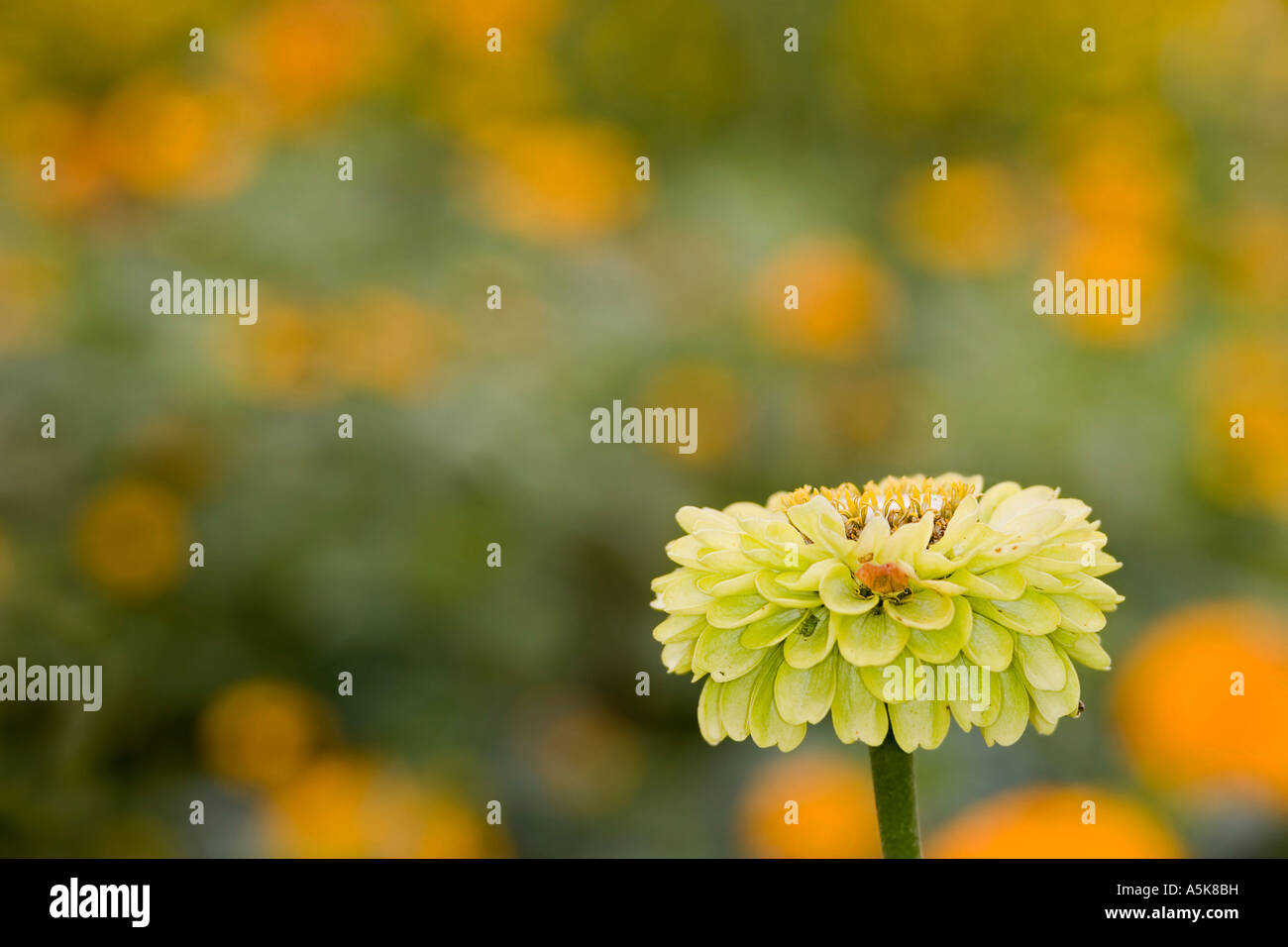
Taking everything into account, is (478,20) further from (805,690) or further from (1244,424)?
(805,690)

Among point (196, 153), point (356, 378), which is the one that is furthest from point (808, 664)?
point (196, 153)

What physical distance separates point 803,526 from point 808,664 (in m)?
0.09

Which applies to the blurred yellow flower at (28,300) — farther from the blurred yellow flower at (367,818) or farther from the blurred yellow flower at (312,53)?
the blurred yellow flower at (367,818)

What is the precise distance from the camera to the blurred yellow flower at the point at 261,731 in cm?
183

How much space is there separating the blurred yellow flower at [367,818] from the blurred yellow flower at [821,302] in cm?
105

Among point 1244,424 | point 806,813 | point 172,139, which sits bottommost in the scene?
point 806,813

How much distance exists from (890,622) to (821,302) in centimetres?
173

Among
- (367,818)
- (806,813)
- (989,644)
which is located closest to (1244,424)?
(806,813)

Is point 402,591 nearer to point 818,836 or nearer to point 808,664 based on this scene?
point 818,836

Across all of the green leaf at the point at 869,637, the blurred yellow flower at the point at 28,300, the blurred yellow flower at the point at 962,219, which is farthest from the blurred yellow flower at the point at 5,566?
the blurred yellow flower at the point at 962,219

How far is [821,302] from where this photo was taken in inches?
93.0

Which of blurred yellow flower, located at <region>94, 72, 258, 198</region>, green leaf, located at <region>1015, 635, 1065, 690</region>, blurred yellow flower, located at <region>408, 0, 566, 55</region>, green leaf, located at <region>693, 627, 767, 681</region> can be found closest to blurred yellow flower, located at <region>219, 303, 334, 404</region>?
blurred yellow flower, located at <region>94, 72, 258, 198</region>

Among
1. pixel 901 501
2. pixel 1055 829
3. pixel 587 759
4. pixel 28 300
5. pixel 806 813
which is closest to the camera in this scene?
pixel 901 501

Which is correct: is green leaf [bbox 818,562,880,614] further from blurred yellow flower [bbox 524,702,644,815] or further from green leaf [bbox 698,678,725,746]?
blurred yellow flower [bbox 524,702,644,815]
